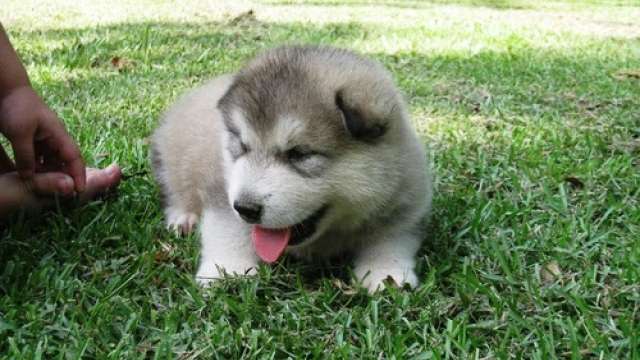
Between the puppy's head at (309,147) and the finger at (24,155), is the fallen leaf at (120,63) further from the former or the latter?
the puppy's head at (309,147)

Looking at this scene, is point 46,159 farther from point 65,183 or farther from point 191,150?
point 191,150

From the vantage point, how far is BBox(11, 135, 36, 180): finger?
11.6ft

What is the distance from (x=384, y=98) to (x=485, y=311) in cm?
99

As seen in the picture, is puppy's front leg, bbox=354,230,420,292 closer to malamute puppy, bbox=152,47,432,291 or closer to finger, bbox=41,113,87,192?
malamute puppy, bbox=152,47,432,291

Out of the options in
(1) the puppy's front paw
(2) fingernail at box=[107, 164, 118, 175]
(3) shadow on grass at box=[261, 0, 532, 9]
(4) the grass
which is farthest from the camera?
(3) shadow on grass at box=[261, 0, 532, 9]

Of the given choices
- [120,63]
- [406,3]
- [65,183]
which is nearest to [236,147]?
[65,183]

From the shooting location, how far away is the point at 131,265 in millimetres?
3488

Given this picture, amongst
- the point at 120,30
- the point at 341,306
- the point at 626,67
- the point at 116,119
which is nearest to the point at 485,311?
the point at 341,306

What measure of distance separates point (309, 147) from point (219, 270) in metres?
0.65

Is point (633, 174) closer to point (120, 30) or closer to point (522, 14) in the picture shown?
point (120, 30)

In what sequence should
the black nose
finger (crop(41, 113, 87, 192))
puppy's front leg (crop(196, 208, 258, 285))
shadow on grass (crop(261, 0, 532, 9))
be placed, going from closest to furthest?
1. the black nose
2. puppy's front leg (crop(196, 208, 258, 285))
3. finger (crop(41, 113, 87, 192))
4. shadow on grass (crop(261, 0, 532, 9))

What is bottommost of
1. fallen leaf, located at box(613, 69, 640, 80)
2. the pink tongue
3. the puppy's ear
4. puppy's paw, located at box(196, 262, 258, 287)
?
fallen leaf, located at box(613, 69, 640, 80)

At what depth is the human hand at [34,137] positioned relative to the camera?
11.6ft

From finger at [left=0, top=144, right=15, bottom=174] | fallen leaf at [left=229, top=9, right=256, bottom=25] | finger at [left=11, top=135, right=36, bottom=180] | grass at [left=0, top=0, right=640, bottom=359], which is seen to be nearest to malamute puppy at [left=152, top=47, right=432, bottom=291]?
grass at [left=0, top=0, right=640, bottom=359]
